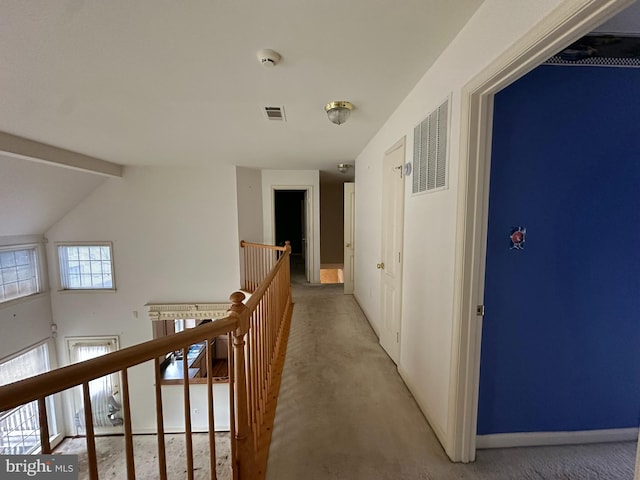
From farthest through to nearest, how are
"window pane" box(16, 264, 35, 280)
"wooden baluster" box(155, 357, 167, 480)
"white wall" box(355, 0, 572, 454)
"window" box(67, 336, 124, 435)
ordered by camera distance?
"window" box(67, 336, 124, 435), "window pane" box(16, 264, 35, 280), "white wall" box(355, 0, 572, 454), "wooden baluster" box(155, 357, 167, 480)

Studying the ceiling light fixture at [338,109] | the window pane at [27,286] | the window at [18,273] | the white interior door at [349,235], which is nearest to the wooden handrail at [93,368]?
the ceiling light fixture at [338,109]

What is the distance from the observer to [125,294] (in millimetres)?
5488

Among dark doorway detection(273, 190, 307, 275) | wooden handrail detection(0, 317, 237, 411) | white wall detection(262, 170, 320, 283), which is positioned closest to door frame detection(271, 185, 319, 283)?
white wall detection(262, 170, 320, 283)

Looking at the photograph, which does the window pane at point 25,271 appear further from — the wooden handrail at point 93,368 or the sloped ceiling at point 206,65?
the wooden handrail at point 93,368

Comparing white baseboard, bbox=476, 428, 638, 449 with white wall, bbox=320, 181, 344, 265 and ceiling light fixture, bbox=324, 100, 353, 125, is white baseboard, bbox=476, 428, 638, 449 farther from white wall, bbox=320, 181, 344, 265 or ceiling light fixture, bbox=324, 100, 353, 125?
white wall, bbox=320, 181, 344, 265

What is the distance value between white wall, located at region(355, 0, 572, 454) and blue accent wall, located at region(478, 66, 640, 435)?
0.23 metres

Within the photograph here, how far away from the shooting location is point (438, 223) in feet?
5.53

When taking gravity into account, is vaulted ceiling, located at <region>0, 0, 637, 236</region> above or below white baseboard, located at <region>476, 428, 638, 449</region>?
above

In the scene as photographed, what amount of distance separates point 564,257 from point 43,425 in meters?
2.48

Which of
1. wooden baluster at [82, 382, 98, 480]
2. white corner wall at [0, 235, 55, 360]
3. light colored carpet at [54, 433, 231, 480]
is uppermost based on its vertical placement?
wooden baluster at [82, 382, 98, 480]

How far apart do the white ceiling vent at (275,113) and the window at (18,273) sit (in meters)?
5.77

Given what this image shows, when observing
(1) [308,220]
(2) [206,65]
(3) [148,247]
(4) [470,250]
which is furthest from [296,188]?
(4) [470,250]

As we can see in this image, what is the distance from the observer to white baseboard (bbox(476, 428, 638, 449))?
1.60m

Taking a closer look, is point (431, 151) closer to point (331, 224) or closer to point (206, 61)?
point (206, 61)
